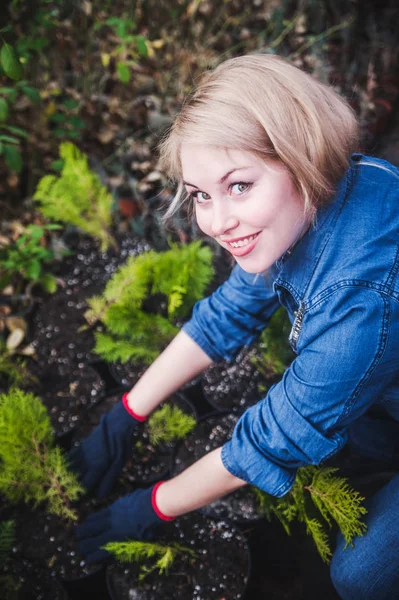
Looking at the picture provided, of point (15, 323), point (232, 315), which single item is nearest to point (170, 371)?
point (232, 315)

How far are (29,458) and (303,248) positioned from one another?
0.93 meters

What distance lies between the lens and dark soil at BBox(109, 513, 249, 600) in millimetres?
1268

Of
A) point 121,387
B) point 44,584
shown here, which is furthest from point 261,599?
point 121,387

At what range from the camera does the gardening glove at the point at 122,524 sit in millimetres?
1225

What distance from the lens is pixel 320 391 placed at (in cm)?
92

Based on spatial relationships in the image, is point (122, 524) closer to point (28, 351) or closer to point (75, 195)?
point (28, 351)

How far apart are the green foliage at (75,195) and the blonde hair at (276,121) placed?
1.00 metres

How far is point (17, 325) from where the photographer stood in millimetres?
1956

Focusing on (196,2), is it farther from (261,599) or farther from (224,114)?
(261,599)

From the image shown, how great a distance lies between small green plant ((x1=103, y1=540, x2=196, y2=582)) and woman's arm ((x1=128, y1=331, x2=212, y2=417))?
374 mm

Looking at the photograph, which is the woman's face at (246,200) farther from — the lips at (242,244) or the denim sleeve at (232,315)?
the denim sleeve at (232,315)

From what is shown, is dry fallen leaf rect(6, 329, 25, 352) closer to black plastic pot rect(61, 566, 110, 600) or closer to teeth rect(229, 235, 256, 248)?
black plastic pot rect(61, 566, 110, 600)

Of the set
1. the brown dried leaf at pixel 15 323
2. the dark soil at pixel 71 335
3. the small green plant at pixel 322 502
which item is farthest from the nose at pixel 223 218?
the brown dried leaf at pixel 15 323

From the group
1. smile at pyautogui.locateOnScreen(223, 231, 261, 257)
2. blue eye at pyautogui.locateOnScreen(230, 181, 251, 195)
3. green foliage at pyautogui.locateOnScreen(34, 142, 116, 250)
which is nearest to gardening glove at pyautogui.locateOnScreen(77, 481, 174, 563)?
smile at pyautogui.locateOnScreen(223, 231, 261, 257)
